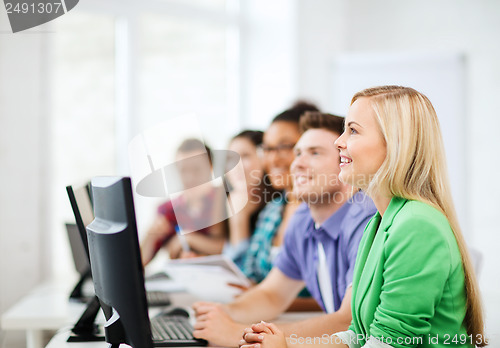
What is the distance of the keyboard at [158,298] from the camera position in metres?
2.00

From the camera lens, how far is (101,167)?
11.8 feet

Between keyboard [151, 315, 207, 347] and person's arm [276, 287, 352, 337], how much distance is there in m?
0.25

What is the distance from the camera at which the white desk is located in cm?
194

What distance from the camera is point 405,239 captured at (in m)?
0.99

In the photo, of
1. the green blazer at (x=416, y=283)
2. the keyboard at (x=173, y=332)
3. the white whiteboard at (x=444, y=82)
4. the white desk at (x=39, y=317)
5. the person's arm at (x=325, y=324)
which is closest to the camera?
the green blazer at (x=416, y=283)

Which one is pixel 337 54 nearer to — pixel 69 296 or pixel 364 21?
pixel 364 21

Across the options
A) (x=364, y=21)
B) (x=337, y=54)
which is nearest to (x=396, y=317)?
(x=337, y=54)

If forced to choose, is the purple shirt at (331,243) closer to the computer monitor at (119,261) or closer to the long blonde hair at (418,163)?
the long blonde hair at (418,163)

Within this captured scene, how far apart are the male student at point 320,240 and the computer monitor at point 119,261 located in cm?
44

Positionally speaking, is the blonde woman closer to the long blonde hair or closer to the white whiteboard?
the long blonde hair

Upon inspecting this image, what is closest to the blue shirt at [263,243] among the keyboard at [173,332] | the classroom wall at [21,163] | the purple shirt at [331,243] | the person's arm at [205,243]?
the person's arm at [205,243]

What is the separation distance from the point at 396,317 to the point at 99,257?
1.87 feet

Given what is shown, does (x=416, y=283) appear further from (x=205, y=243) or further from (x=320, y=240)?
(x=205, y=243)

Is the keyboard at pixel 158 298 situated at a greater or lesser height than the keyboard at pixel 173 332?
lesser
